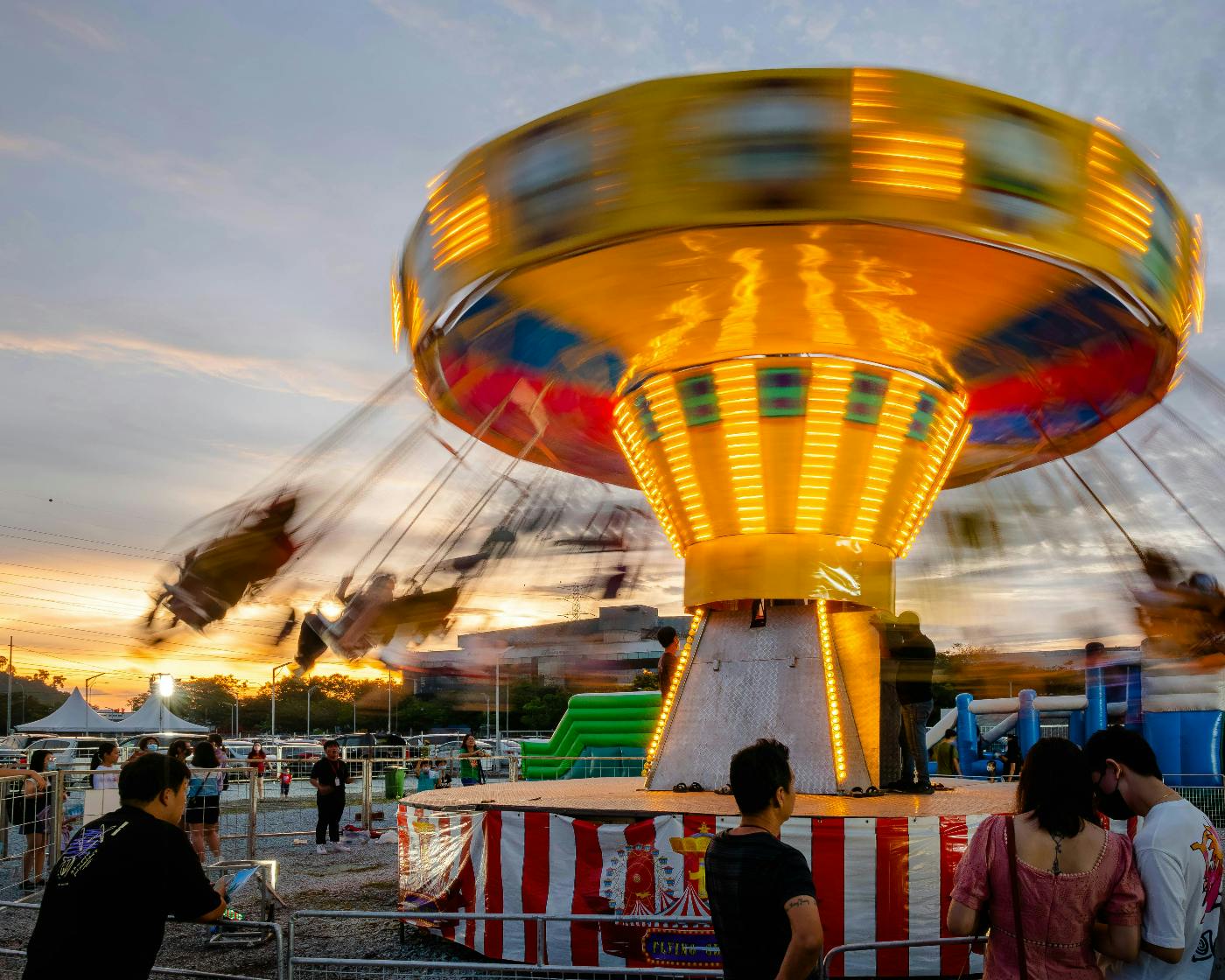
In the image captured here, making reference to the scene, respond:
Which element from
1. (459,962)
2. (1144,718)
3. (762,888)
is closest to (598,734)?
(1144,718)

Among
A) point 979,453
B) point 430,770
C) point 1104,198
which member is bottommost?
point 430,770

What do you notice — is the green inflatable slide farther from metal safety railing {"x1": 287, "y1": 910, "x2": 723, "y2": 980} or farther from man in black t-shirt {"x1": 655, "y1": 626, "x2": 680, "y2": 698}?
metal safety railing {"x1": 287, "y1": 910, "x2": 723, "y2": 980}

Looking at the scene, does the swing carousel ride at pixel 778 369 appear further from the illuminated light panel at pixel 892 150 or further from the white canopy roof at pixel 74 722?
the white canopy roof at pixel 74 722

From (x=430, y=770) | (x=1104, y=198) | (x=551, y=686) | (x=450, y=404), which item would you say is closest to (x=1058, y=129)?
(x=1104, y=198)

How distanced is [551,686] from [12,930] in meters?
35.9

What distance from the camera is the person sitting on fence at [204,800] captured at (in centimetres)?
1222

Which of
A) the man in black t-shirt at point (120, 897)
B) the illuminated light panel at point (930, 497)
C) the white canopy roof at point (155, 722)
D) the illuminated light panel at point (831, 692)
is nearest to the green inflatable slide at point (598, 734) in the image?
the illuminated light panel at point (930, 497)

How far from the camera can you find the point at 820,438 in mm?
9875

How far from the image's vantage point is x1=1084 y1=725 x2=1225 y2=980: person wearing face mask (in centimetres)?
314

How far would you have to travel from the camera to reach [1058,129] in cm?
695

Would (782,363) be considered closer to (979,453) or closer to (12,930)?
(979,453)

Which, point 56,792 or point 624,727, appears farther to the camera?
point 624,727

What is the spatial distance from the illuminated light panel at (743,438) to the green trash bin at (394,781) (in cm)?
1236

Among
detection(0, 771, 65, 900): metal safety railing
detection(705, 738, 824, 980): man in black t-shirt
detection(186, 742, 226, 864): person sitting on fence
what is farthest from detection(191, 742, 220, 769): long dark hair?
detection(705, 738, 824, 980): man in black t-shirt
